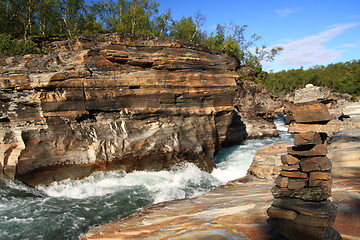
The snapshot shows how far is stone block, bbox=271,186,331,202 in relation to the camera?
12.8 feet

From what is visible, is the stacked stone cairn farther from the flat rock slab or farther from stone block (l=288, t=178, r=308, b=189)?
the flat rock slab

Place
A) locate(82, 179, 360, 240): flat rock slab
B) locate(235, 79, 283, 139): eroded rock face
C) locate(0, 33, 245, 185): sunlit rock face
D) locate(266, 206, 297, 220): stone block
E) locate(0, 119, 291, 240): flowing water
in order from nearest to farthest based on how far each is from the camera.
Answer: locate(266, 206, 297, 220): stone block, locate(82, 179, 360, 240): flat rock slab, locate(0, 119, 291, 240): flowing water, locate(0, 33, 245, 185): sunlit rock face, locate(235, 79, 283, 139): eroded rock face

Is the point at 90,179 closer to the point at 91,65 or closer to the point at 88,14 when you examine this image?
the point at 91,65

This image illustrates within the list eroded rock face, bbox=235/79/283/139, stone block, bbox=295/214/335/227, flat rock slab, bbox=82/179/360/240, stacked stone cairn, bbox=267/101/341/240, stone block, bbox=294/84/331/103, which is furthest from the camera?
eroded rock face, bbox=235/79/283/139

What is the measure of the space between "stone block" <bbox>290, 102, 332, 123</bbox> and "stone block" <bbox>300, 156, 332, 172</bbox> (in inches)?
25.7

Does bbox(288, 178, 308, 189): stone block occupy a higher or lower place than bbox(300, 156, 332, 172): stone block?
lower

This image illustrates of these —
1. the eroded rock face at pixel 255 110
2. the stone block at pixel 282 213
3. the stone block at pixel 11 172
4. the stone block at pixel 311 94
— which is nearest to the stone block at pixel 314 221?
the stone block at pixel 282 213

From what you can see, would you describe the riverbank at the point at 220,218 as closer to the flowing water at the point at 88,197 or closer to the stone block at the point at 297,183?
the stone block at the point at 297,183

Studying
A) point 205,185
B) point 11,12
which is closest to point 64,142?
point 205,185

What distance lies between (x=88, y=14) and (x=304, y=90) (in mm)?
31924

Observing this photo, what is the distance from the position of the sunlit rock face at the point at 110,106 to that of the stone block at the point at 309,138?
26.4 ft

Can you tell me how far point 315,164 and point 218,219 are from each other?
220 cm

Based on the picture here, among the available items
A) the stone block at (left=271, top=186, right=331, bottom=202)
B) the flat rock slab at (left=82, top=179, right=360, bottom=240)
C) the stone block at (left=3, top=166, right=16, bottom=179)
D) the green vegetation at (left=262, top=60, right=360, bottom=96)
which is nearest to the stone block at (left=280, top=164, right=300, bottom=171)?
the stone block at (left=271, top=186, right=331, bottom=202)

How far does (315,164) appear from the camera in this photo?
407cm
